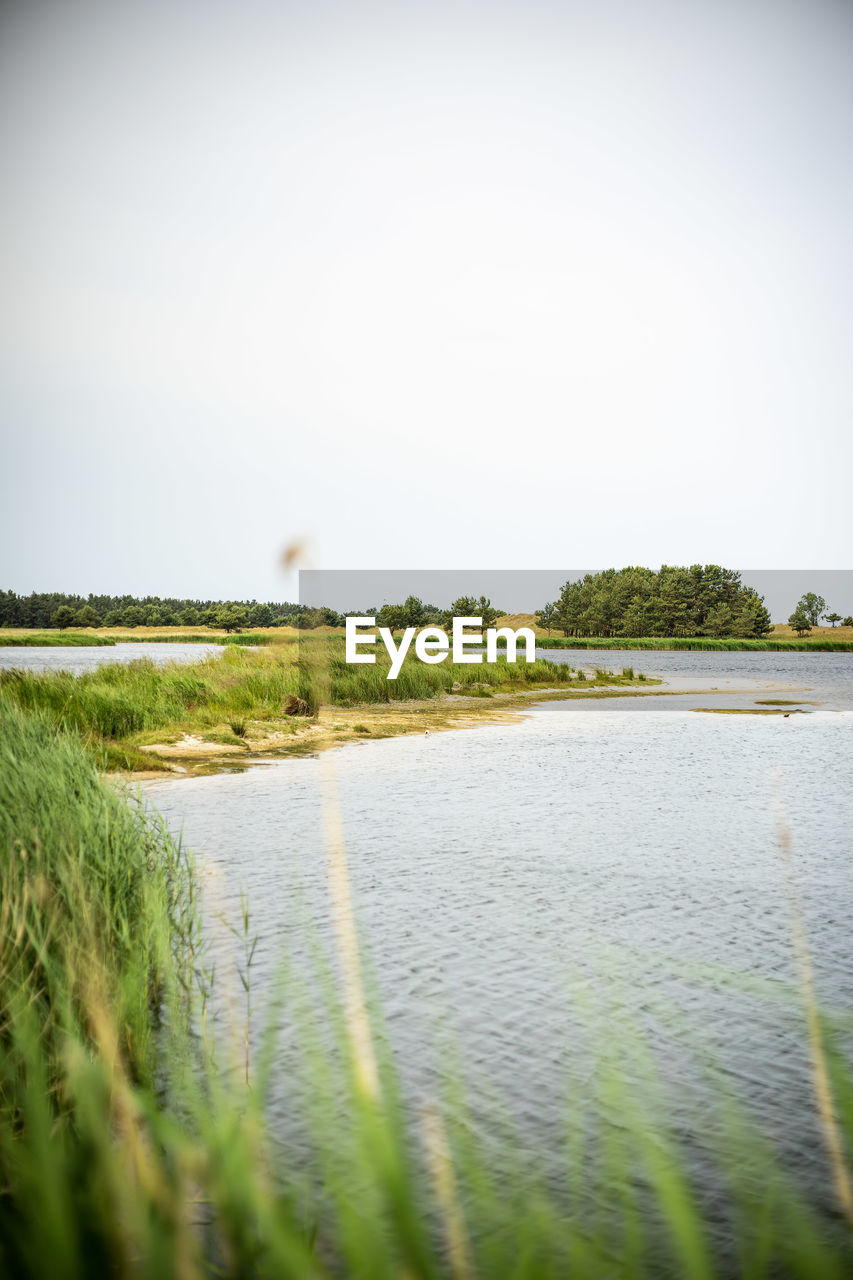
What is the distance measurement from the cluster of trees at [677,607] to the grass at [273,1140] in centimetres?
13952

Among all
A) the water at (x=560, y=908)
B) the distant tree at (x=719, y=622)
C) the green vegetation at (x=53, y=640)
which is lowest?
the water at (x=560, y=908)

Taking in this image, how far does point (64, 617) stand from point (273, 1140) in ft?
465

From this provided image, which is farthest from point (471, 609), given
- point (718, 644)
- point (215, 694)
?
point (215, 694)

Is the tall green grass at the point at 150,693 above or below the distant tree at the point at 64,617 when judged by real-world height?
below

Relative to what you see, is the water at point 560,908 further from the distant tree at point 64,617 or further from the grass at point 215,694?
the distant tree at point 64,617

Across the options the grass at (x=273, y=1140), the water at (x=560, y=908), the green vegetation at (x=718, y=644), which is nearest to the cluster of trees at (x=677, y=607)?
the green vegetation at (x=718, y=644)

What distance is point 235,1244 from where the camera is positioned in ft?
6.92

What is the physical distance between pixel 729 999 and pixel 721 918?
2.10m

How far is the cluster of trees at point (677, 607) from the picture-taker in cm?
14225

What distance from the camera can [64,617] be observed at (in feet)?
452

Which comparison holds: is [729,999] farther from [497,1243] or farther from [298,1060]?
[497,1243]

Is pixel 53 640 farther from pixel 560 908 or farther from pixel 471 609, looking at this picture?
pixel 560 908

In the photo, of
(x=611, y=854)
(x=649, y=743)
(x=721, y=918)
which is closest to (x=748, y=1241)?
(x=721, y=918)

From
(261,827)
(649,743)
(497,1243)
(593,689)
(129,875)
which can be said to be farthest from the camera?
(593,689)
